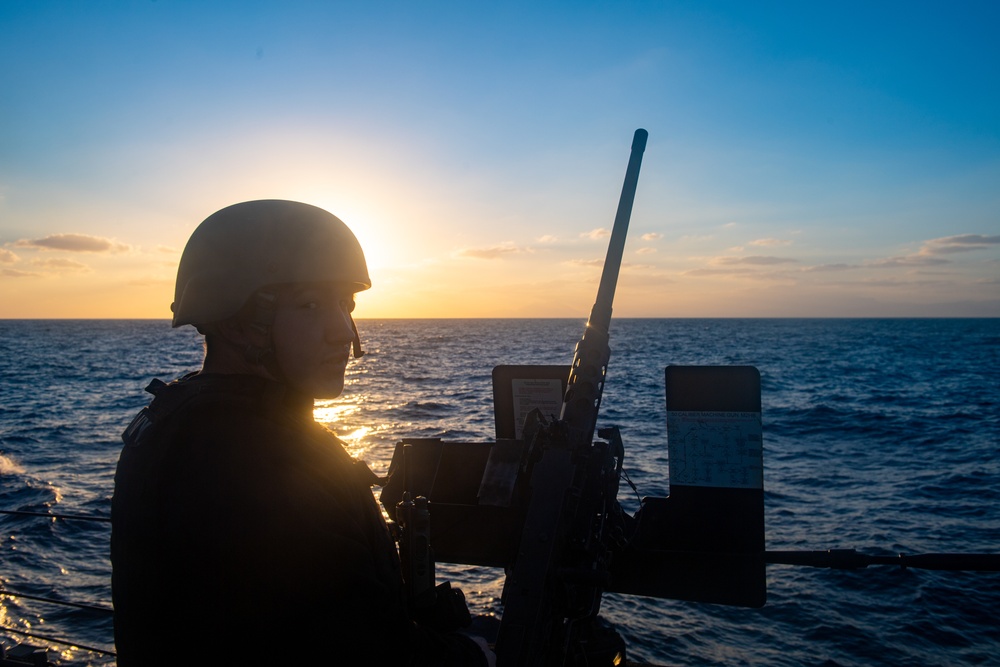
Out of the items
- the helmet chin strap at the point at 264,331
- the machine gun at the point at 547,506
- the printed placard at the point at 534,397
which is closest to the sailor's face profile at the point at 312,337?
the helmet chin strap at the point at 264,331

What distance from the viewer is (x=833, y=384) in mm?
46875

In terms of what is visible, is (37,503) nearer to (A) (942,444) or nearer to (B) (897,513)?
(B) (897,513)

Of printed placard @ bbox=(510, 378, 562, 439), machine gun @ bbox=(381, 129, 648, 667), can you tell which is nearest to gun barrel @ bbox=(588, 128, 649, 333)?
machine gun @ bbox=(381, 129, 648, 667)

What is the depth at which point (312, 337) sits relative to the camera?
2.34 m

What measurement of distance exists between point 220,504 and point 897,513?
18.4 meters

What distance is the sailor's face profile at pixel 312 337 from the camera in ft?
7.54

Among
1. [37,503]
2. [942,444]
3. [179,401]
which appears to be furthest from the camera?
[942,444]

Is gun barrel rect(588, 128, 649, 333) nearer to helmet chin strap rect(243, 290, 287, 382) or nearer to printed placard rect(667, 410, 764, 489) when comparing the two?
printed placard rect(667, 410, 764, 489)

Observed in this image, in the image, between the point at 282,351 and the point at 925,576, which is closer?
the point at 282,351

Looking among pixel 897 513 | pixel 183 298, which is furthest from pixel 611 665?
pixel 897 513

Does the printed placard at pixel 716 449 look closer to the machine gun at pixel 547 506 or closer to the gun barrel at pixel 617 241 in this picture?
the machine gun at pixel 547 506

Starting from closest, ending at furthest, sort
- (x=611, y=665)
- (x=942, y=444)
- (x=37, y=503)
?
(x=611, y=665) < (x=37, y=503) < (x=942, y=444)

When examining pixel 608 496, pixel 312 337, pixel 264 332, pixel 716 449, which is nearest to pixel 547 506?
pixel 608 496

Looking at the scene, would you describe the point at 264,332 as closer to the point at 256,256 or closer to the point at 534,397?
the point at 256,256
